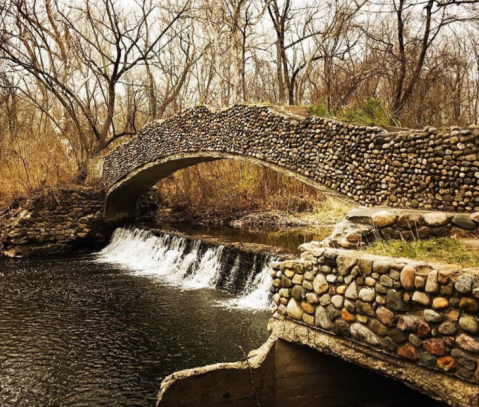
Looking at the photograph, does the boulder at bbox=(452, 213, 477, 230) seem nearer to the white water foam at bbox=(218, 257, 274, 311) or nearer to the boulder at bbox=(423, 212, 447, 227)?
the boulder at bbox=(423, 212, 447, 227)

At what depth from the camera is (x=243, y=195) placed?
1847 centimetres

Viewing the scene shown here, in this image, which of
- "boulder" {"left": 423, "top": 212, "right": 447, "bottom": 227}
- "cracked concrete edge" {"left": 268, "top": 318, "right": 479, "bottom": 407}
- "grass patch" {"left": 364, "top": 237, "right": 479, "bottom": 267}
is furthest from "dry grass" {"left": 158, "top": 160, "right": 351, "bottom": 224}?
"cracked concrete edge" {"left": 268, "top": 318, "right": 479, "bottom": 407}

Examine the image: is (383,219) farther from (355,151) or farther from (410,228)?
(355,151)

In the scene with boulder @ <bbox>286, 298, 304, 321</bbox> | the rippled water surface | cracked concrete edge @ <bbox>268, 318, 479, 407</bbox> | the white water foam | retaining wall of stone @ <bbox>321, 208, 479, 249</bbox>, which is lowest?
the rippled water surface

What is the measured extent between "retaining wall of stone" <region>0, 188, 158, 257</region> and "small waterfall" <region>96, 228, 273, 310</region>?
1.48 metres

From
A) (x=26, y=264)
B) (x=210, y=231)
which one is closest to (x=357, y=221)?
(x=210, y=231)

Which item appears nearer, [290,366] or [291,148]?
[290,366]

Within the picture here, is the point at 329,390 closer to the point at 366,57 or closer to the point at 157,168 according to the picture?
the point at 157,168

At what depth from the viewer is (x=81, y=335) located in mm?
7621

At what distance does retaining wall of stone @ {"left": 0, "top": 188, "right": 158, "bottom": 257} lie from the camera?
15.3m

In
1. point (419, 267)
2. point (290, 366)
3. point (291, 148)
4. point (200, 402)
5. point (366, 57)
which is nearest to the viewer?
point (419, 267)

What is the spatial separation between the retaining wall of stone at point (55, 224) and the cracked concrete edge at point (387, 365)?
12.9 meters

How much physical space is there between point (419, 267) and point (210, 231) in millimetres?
12374

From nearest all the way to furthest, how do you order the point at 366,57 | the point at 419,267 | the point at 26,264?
the point at 419,267 < the point at 26,264 < the point at 366,57
